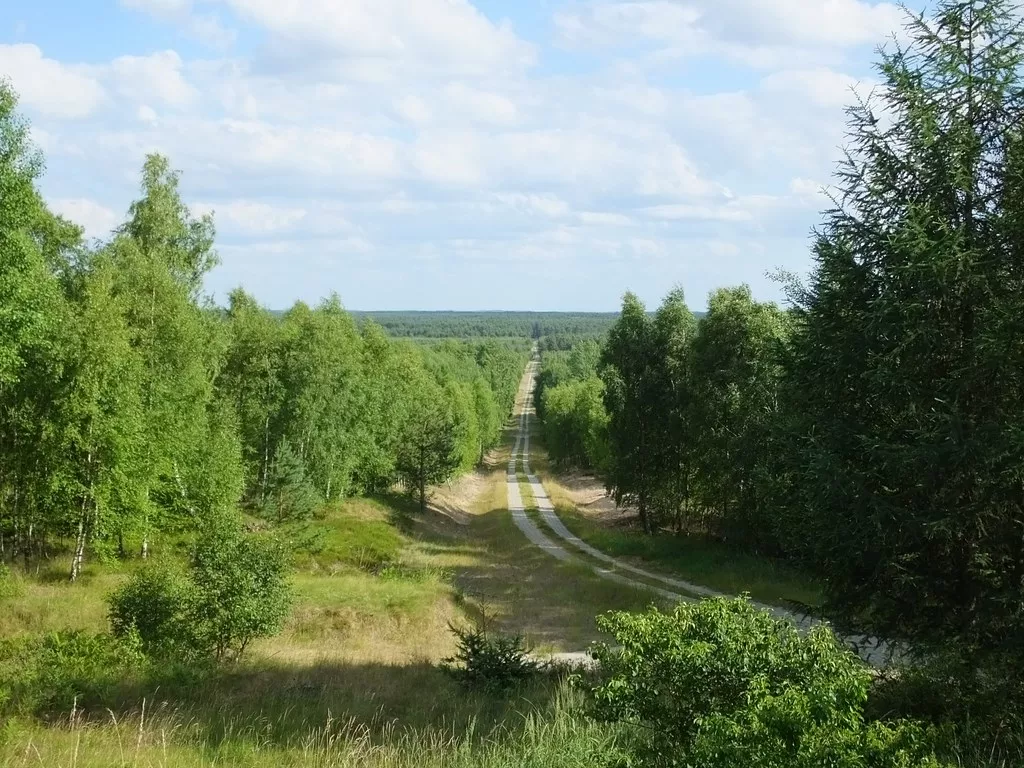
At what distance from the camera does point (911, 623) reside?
11000 mm

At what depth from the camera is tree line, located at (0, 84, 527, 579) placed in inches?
965

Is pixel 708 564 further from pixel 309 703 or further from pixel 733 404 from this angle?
pixel 309 703

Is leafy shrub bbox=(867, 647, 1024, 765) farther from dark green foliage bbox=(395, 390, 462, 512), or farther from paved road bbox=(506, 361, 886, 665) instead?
dark green foliage bbox=(395, 390, 462, 512)

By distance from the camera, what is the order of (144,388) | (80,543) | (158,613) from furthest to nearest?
(144,388) < (80,543) < (158,613)

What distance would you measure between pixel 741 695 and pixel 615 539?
37614 mm

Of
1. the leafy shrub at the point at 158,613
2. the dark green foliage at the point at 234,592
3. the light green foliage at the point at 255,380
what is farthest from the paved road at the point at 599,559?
the light green foliage at the point at 255,380

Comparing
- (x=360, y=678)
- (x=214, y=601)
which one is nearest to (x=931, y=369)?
(x=360, y=678)

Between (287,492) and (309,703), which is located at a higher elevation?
(309,703)

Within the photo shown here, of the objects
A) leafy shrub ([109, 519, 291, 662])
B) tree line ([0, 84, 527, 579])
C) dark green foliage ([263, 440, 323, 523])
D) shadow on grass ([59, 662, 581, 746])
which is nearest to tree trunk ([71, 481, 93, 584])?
tree line ([0, 84, 527, 579])

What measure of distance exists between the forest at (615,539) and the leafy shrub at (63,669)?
7cm

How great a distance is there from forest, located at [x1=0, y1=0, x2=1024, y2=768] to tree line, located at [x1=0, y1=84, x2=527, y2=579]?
126mm

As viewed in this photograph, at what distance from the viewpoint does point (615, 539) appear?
42750 mm

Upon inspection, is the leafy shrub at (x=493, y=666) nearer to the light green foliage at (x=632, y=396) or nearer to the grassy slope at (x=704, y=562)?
the grassy slope at (x=704, y=562)

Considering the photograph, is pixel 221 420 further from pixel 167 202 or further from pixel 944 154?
pixel 944 154
